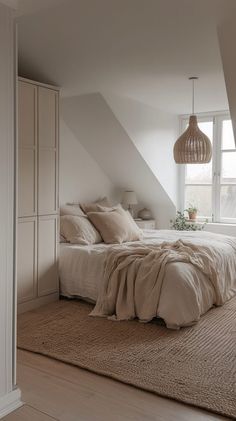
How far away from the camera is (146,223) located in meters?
6.39

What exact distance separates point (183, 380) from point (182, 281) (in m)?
1.06

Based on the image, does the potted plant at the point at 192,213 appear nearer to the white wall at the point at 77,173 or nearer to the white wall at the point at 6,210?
the white wall at the point at 77,173

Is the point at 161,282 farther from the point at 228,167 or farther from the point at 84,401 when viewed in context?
the point at 228,167

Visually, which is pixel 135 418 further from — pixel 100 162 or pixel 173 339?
pixel 100 162

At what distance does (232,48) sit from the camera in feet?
9.43

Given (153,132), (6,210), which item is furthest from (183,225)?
(6,210)

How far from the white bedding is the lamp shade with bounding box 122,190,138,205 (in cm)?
127

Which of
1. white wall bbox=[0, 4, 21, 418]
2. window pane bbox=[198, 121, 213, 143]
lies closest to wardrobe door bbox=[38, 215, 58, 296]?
white wall bbox=[0, 4, 21, 418]

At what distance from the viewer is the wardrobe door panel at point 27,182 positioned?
12.6 feet

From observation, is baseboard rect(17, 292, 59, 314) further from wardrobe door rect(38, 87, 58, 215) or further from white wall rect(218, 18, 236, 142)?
white wall rect(218, 18, 236, 142)

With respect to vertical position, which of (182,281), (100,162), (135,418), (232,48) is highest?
(232,48)

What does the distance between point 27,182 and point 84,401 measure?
2186mm

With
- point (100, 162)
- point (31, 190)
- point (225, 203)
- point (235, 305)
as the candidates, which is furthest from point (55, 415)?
point (225, 203)

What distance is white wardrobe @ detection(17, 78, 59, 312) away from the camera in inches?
→ 152
